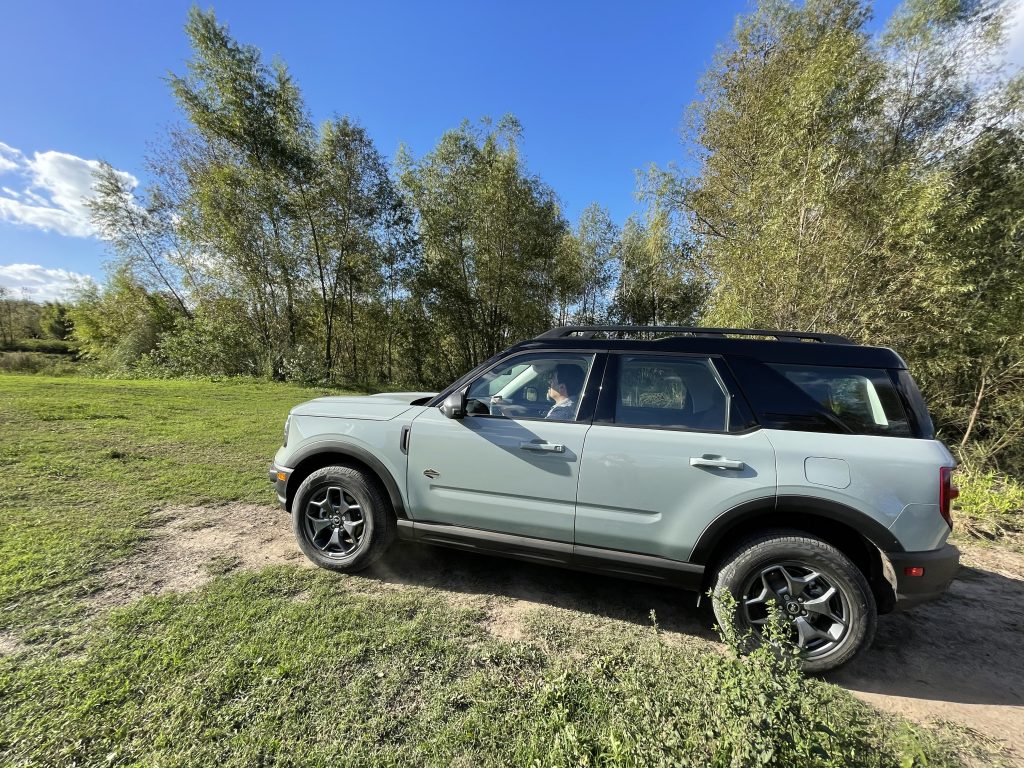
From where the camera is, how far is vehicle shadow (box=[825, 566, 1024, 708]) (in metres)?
2.06

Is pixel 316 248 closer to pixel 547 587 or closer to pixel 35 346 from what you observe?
pixel 547 587

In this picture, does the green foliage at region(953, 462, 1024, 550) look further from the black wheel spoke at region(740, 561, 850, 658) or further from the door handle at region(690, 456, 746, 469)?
the door handle at region(690, 456, 746, 469)

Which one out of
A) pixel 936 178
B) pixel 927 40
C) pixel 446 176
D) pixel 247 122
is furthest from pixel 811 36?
pixel 247 122

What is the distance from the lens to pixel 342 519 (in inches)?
114

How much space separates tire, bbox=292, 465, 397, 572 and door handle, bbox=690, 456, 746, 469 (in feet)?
6.42

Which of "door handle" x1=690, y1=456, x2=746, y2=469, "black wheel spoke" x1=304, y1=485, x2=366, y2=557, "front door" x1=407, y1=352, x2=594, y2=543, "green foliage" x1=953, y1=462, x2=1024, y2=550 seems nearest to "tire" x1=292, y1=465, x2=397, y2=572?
"black wheel spoke" x1=304, y1=485, x2=366, y2=557

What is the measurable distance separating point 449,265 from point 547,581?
612 inches

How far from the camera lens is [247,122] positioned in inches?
512

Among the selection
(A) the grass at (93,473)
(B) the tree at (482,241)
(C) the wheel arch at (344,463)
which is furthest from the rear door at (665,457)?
(B) the tree at (482,241)

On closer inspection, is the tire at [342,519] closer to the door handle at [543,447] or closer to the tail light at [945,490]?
the door handle at [543,447]

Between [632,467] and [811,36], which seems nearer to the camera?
[632,467]

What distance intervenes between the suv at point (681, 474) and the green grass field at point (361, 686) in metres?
0.36

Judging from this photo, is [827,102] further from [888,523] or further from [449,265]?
[449,265]

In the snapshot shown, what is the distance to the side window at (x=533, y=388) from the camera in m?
2.60
